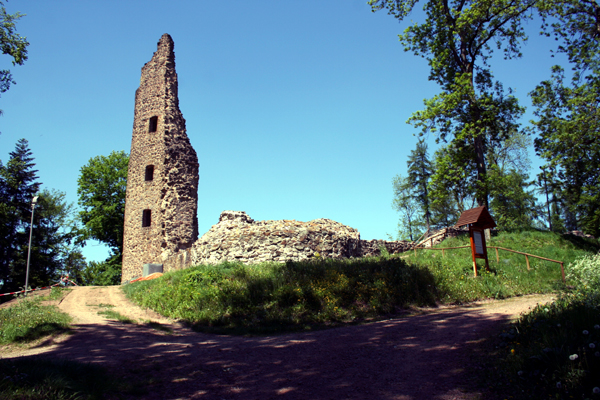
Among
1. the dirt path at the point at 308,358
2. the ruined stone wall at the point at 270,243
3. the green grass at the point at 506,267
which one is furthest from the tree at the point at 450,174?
the dirt path at the point at 308,358

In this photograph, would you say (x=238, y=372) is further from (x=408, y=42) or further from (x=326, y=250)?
(x=408, y=42)

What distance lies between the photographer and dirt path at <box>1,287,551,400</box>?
5.60 metres

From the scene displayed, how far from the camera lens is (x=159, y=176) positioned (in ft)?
75.0

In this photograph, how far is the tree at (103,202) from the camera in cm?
3186

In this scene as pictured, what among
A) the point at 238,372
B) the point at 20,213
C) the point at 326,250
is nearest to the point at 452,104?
the point at 326,250

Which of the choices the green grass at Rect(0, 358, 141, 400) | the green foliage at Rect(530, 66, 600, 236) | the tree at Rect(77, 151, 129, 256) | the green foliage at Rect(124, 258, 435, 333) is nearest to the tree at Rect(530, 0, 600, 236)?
the green foliage at Rect(530, 66, 600, 236)

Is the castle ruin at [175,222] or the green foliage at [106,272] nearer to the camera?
the castle ruin at [175,222]

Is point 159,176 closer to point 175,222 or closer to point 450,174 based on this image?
point 175,222

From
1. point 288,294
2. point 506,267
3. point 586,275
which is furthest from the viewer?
point 506,267

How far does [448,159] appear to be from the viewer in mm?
21312

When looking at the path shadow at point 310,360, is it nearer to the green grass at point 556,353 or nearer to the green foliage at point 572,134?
the green grass at point 556,353

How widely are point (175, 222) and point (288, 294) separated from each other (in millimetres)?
12040

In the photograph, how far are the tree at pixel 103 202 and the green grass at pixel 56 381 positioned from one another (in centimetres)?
2809

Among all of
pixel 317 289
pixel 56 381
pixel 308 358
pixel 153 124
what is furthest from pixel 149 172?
pixel 56 381
